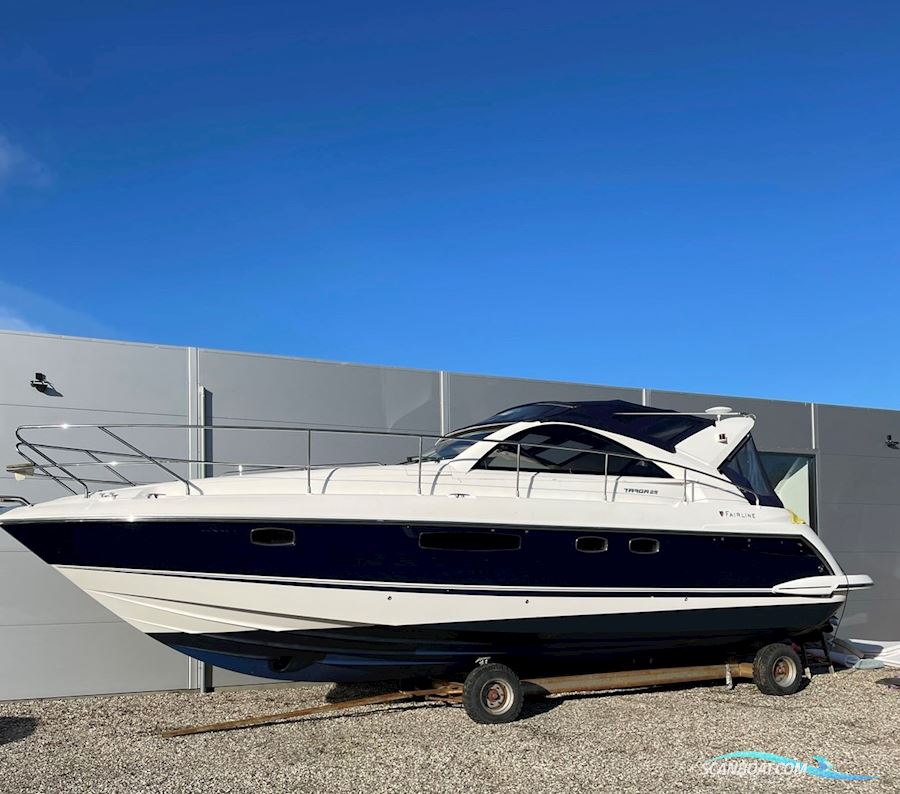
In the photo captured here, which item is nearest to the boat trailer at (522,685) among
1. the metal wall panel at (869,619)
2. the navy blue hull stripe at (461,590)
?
the navy blue hull stripe at (461,590)

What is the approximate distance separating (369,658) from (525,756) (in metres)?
1.35

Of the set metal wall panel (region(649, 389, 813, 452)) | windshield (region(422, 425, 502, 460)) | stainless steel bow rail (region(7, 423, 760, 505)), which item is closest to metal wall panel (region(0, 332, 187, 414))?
stainless steel bow rail (region(7, 423, 760, 505))

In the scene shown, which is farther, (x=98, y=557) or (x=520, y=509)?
(x=520, y=509)

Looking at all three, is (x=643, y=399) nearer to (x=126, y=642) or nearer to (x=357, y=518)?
(x=357, y=518)

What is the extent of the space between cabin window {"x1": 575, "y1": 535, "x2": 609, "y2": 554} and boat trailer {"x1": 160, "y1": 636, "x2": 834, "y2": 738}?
1105mm

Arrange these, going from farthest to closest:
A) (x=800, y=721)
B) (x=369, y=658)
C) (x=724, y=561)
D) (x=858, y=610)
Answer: (x=858, y=610) < (x=724, y=561) < (x=800, y=721) < (x=369, y=658)

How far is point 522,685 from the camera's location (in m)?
6.66

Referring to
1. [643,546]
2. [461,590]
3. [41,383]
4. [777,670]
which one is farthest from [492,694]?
[41,383]

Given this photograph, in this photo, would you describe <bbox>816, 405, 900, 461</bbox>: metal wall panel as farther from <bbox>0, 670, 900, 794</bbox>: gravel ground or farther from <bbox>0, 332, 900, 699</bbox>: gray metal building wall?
<bbox>0, 670, 900, 794</bbox>: gravel ground

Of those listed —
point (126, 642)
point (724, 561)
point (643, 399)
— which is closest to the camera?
point (724, 561)

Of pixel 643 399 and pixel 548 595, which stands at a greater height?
pixel 643 399

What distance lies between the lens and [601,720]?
21.8 feet

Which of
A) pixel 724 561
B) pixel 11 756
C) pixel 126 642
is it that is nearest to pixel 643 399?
pixel 724 561

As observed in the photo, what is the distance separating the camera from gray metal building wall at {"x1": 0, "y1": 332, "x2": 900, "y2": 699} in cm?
741
